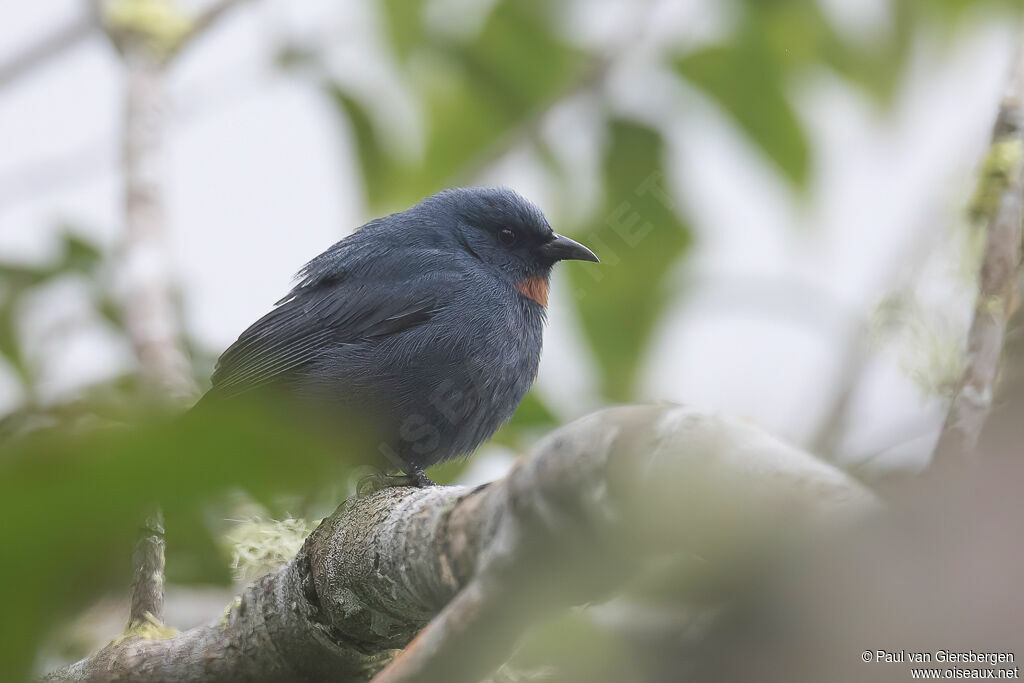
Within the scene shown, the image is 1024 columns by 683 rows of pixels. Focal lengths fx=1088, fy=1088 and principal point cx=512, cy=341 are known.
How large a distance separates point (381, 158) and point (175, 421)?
195 inches

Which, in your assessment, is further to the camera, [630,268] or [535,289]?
[630,268]

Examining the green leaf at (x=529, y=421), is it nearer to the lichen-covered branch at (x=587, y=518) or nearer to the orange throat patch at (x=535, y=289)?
the orange throat patch at (x=535, y=289)

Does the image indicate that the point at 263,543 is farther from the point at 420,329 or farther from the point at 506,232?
the point at 506,232

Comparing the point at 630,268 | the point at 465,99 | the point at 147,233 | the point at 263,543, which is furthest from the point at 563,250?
the point at 147,233

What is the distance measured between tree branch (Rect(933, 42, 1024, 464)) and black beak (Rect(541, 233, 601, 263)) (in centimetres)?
206

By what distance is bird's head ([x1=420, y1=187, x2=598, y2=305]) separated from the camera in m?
4.98

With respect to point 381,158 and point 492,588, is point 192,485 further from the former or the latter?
A: point 381,158

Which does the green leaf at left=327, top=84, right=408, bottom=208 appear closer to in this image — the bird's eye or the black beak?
the bird's eye

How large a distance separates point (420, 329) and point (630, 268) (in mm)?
1467

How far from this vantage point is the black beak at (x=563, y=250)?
16.6 ft

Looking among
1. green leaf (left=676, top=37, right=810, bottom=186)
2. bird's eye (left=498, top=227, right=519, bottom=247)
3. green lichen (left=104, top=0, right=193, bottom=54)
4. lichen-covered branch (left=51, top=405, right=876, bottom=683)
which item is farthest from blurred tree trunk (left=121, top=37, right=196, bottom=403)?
green leaf (left=676, top=37, right=810, bottom=186)

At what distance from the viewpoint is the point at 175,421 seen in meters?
1.23

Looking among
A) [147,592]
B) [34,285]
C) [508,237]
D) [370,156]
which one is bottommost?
[147,592]

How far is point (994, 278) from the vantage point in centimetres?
278
